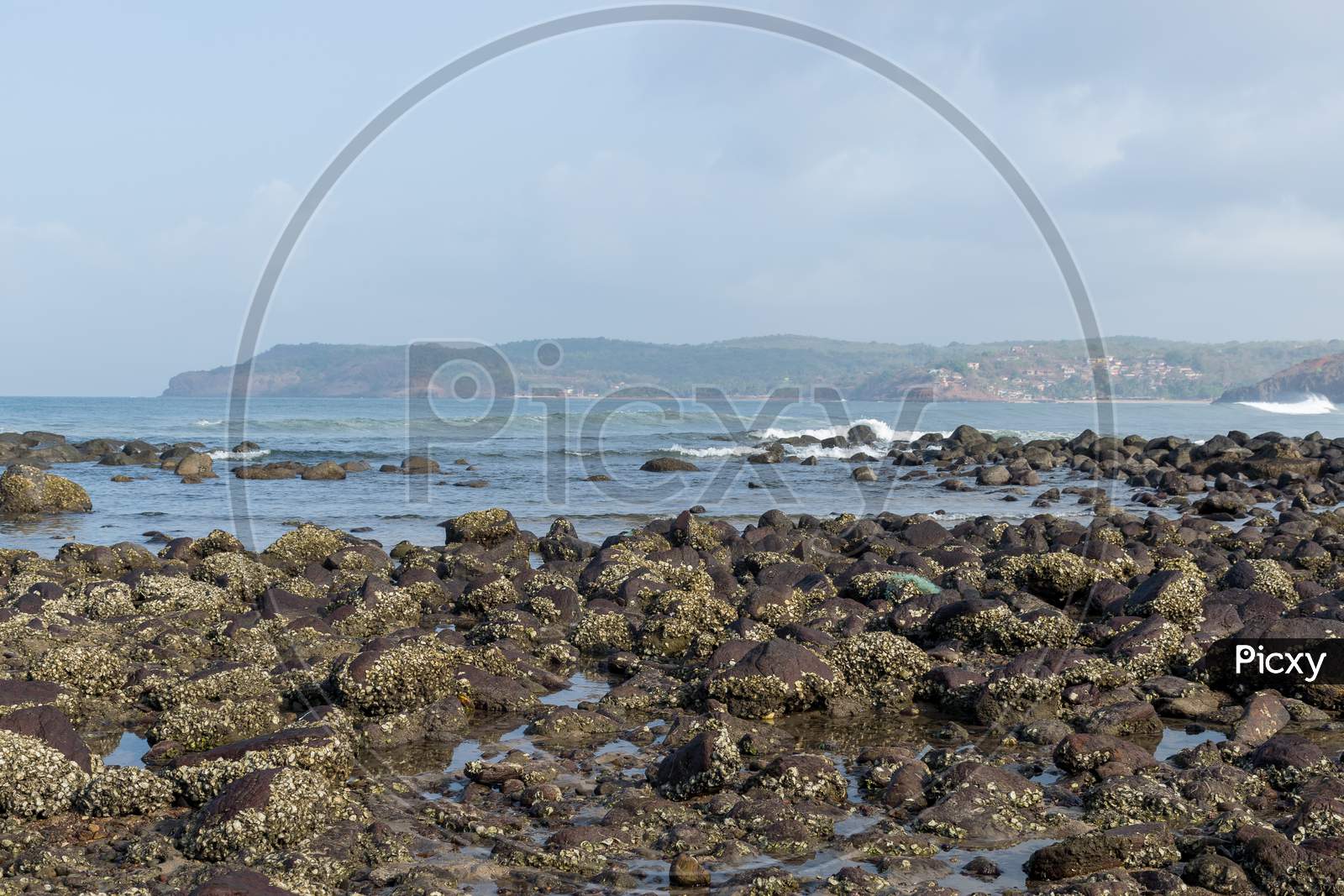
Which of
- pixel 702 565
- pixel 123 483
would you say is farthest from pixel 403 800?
pixel 123 483

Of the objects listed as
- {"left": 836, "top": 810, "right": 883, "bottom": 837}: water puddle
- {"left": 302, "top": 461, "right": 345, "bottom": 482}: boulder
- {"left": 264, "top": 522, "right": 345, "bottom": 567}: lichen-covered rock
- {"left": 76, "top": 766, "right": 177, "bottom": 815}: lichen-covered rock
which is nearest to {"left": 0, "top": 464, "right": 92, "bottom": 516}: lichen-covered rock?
{"left": 302, "top": 461, "right": 345, "bottom": 482}: boulder

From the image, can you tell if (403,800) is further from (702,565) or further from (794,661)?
(702,565)

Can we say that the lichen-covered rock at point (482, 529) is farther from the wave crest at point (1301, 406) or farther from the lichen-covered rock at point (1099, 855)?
the wave crest at point (1301, 406)

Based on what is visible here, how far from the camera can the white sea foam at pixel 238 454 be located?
52.6 m

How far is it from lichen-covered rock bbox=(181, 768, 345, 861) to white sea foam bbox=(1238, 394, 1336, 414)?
135 m

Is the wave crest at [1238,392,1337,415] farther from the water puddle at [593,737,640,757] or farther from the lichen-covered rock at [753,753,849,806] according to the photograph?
the lichen-covered rock at [753,753,849,806]

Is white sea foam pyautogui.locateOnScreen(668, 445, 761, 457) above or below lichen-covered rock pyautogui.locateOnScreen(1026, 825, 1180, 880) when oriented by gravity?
below

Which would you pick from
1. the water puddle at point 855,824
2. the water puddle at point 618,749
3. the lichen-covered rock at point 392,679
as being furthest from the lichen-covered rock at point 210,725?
the water puddle at point 855,824

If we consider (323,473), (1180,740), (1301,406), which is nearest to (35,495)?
(323,473)

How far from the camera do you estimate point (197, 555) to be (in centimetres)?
2025

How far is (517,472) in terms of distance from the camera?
46000 mm

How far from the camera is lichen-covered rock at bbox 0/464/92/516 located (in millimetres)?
29000

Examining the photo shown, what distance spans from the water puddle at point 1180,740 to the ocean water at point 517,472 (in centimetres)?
1706

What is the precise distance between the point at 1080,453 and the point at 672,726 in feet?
161
